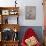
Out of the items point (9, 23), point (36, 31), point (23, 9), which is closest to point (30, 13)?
point (23, 9)

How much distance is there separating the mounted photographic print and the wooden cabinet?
31 cm

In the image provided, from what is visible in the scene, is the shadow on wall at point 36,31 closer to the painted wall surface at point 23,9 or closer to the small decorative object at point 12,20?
the painted wall surface at point 23,9

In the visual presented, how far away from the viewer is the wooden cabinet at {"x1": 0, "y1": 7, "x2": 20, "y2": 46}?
5.21 metres

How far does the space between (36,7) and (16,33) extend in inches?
43.8

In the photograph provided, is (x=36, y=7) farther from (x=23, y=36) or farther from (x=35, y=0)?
(x=23, y=36)

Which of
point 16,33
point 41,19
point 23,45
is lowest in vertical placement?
point 23,45

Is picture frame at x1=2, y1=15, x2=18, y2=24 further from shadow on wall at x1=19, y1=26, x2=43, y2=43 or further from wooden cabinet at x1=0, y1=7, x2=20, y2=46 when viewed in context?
shadow on wall at x1=19, y1=26, x2=43, y2=43

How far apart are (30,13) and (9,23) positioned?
2.58ft

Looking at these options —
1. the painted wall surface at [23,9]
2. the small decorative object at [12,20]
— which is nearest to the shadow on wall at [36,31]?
the painted wall surface at [23,9]

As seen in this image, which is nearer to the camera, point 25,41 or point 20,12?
point 25,41

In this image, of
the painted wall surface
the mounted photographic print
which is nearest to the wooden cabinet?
the painted wall surface

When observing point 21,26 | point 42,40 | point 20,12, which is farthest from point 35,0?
point 42,40

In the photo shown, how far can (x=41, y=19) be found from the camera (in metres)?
5.35

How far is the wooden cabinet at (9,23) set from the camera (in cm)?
521
